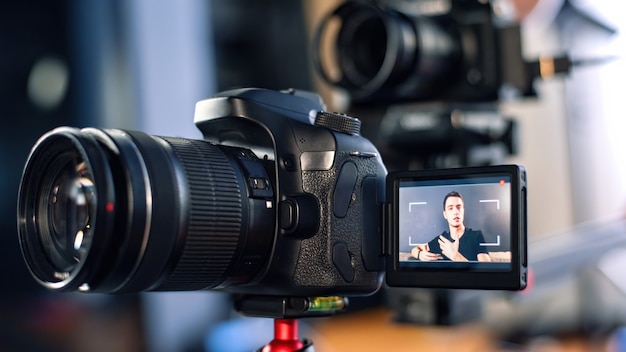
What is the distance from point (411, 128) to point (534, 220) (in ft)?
2.93

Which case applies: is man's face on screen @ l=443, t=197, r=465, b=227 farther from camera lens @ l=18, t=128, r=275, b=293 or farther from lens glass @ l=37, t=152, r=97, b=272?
lens glass @ l=37, t=152, r=97, b=272

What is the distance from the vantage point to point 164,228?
0.63m

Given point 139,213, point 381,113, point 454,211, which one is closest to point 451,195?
point 454,211

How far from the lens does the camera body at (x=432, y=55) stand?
106cm

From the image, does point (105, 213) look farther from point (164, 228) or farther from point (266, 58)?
point (266, 58)

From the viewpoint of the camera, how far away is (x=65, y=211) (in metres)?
0.68

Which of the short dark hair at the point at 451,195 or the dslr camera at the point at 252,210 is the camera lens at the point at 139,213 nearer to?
the dslr camera at the point at 252,210

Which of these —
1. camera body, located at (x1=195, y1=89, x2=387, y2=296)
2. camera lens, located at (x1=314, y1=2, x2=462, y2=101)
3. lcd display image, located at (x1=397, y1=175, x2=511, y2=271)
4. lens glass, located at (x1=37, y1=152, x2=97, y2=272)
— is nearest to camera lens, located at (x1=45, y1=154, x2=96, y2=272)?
lens glass, located at (x1=37, y1=152, x2=97, y2=272)

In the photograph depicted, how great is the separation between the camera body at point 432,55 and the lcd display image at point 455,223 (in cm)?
36

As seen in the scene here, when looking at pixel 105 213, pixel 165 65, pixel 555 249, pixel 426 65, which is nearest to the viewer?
pixel 105 213

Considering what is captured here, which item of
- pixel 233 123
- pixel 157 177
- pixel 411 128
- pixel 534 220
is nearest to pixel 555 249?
Result: pixel 411 128

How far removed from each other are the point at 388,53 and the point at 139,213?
1.66ft

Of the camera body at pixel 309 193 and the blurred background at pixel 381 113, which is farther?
the blurred background at pixel 381 113

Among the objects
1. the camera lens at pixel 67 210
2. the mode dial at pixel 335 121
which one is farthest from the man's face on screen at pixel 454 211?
the camera lens at pixel 67 210
